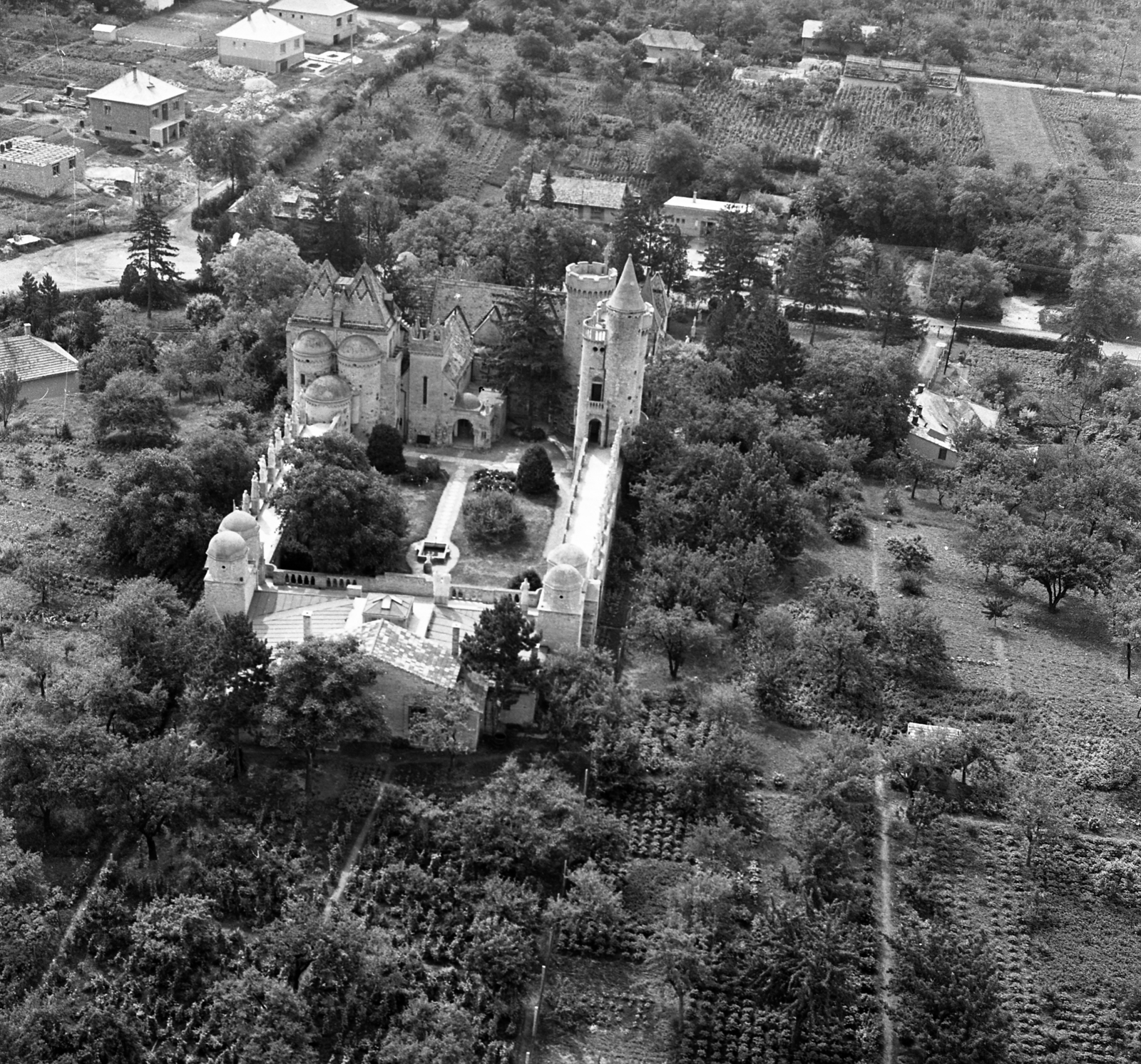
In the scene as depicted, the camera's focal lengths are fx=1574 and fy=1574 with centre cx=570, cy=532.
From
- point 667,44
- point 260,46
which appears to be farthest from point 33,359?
point 667,44

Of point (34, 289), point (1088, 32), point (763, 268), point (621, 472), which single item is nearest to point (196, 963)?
point (621, 472)

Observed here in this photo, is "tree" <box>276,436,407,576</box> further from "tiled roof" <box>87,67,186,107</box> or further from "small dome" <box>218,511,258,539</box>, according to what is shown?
"tiled roof" <box>87,67,186,107</box>

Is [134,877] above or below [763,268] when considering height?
above

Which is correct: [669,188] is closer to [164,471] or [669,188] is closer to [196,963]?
[164,471]

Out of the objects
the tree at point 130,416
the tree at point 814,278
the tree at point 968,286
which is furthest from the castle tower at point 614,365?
the tree at point 968,286

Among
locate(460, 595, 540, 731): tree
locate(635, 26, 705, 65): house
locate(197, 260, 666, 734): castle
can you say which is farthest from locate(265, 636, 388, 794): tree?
locate(635, 26, 705, 65): house

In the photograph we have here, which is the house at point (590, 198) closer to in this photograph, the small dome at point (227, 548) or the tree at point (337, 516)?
the tree at point (337, 516)
